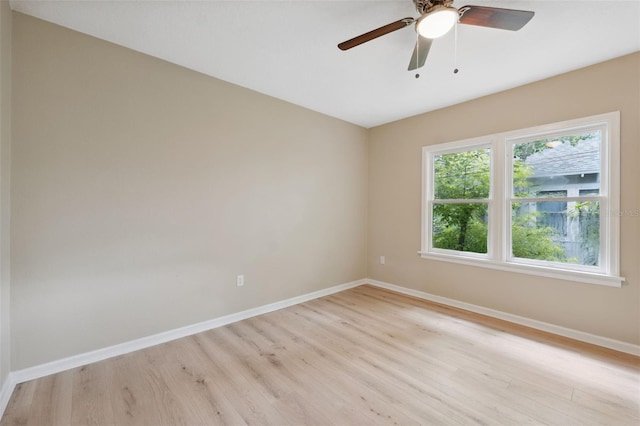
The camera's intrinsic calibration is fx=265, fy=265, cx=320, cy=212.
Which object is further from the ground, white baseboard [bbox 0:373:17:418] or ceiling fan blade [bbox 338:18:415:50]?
ceiling fan blade [bbox 338:18:415:50]

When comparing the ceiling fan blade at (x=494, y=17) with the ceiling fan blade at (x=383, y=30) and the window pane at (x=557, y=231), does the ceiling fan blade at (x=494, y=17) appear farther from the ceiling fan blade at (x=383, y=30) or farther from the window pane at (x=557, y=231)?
the window pane at (x=557, y=231)

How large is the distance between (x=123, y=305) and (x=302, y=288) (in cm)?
196

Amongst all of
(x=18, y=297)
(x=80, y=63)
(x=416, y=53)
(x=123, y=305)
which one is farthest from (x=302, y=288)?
(x=80, y=63)

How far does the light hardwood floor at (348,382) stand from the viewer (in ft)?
5.23

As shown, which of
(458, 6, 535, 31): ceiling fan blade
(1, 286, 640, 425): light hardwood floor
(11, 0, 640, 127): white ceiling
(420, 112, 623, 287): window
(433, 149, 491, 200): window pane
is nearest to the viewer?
(458, 6, 535, 31): ceiling fan blade

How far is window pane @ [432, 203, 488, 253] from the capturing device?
10.7ft

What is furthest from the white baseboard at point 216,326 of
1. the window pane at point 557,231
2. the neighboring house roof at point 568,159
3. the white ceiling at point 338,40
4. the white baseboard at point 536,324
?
the white ceiling at point 338,40

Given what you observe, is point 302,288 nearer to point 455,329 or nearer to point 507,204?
point 455,329

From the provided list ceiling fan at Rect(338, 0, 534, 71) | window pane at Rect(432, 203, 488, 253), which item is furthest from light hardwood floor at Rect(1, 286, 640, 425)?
ceiling fan at Rect(338, 0, 534, 71)

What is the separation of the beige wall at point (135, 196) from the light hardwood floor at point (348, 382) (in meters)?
0.39

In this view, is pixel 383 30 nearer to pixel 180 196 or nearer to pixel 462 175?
pixel 180 196

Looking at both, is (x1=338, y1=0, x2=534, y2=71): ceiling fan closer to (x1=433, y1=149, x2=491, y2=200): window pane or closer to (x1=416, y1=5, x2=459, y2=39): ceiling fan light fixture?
(x1=416, y1=5, x2=459, y2=39): ceiling fan light fixture

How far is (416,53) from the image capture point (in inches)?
76.2

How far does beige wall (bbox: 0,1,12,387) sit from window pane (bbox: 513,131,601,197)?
14.4 ft
